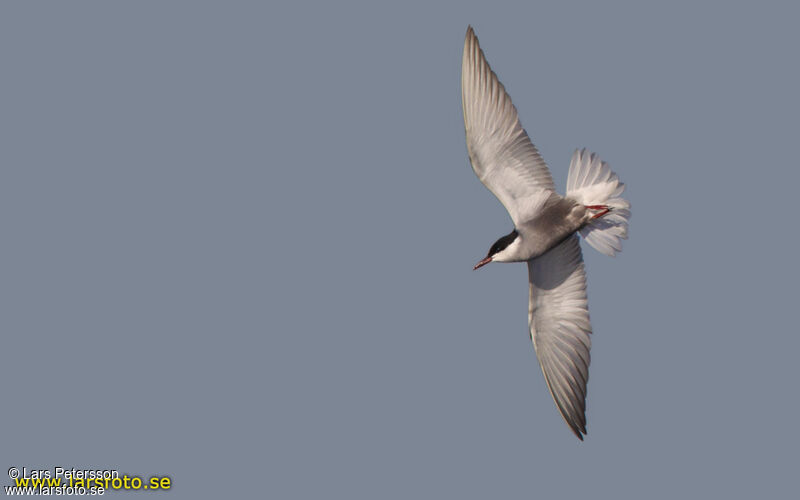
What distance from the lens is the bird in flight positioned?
1081 centimetres

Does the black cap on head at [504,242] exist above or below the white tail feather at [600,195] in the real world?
below

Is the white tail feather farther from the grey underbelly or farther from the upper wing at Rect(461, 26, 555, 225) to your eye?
the upper wing at Rect(461, 26, 555, 225)

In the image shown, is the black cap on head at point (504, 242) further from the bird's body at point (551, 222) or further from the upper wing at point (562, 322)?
the upper wing at point (562, 322)

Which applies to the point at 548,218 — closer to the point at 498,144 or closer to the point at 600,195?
the point at 600,195

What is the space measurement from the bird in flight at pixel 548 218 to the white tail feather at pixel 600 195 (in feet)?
0.04

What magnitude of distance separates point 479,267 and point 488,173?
109 centimetres

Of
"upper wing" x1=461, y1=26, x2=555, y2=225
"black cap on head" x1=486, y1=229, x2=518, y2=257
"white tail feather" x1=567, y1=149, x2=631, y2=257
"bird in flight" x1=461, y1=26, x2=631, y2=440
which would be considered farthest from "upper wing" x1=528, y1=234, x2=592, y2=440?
"upper wing" x1=461, y1=26, x2=555, y2=225

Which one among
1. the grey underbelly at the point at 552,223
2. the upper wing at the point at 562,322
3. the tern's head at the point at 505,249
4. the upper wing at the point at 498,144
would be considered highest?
the upper wing at the point at 498,144

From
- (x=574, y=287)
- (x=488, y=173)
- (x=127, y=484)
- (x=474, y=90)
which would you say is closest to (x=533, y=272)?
(x=574, y=287)

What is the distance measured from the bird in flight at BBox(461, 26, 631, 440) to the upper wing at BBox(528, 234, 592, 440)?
1cm

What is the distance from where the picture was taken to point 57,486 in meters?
9.98

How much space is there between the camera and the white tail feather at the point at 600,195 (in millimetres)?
10969

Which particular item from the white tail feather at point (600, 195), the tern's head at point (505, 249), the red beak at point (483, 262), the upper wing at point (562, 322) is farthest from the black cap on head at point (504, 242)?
the white tail feather at point (600, 195)

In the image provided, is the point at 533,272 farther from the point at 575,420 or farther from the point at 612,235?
the point at 575,420
